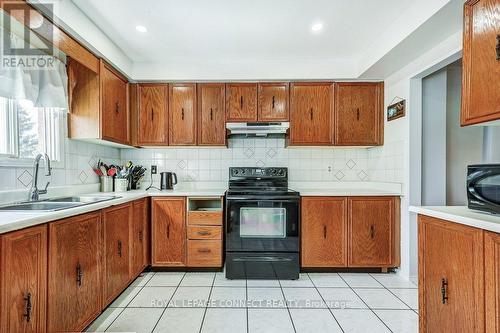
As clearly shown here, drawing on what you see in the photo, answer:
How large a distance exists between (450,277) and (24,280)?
2.03 metres

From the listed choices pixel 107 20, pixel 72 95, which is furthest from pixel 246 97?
pixel 72 95

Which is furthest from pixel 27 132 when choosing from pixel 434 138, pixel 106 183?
pixel 434 138

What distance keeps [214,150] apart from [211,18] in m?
1.59

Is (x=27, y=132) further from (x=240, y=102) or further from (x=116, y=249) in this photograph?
(x=240, y=102)

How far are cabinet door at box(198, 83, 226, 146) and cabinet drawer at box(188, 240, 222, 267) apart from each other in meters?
1.10

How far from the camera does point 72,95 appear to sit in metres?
2.41

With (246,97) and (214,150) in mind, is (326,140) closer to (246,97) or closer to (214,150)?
(246,97)

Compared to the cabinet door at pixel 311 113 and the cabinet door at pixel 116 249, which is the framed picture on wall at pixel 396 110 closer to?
the cabinet door at pixel 311 113

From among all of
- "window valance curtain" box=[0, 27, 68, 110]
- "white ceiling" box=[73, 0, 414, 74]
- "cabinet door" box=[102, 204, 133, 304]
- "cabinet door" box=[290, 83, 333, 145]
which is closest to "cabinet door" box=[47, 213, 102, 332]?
"cabinet door" box=[102, 204, 133, 304]

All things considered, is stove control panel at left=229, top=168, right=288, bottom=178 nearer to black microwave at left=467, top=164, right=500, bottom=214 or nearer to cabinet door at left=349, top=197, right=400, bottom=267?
cabinet door at left=349, top=197, right=400, bottom=267

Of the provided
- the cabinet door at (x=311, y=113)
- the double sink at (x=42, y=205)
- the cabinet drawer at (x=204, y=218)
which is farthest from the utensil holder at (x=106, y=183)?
the cabinet door at (x=311, y=113)

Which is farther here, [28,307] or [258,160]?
[258,160]

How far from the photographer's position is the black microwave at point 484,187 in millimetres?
1200

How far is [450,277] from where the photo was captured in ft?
4.37
